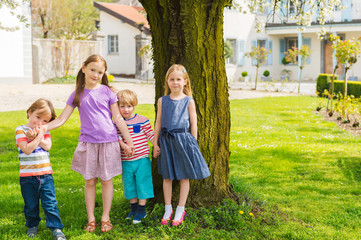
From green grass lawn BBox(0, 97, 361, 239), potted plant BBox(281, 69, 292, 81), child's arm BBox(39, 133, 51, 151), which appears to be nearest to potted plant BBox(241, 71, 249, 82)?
potted plant BBox(281, 69, 292, 81)

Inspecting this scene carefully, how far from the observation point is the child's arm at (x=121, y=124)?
12.9ft

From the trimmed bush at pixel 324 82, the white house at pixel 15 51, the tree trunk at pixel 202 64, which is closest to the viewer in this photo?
the tree trunk at pixel 202 64

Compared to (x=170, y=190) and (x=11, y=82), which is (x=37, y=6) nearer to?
(x=11, y=82)

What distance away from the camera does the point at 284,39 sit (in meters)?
30.3

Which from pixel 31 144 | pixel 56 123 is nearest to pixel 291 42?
pixel 56 123

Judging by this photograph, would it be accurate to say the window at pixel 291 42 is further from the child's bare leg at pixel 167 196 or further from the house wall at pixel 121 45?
the child's bare leg at pixel 167 196

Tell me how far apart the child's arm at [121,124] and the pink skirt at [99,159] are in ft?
0.32

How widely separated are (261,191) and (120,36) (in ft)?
74.4

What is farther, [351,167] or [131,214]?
[351,167]

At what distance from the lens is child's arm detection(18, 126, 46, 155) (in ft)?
12.0

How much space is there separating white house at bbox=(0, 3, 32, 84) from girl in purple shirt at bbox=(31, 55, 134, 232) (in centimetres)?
1668

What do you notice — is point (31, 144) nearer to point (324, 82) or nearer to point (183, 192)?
point (183, 192)

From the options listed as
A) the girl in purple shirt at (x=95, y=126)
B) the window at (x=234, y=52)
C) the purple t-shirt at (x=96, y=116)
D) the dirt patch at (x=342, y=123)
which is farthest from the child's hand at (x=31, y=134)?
the window at (x=234, y=52)

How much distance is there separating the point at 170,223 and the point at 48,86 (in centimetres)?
1683
